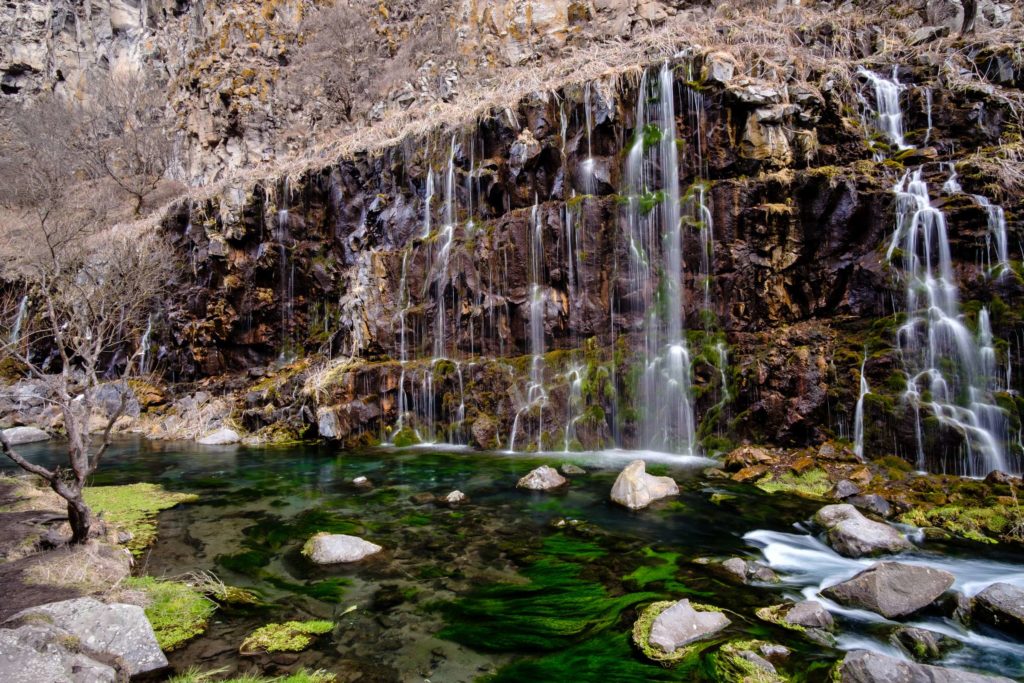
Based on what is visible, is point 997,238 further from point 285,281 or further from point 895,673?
point 285,281

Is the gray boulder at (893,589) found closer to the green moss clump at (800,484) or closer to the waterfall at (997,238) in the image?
the green moss clump at (800,484)

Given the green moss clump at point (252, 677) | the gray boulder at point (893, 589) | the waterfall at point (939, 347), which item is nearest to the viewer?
the green moss clump at point (252, 677)

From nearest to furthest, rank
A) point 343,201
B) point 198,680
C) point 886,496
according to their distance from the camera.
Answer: point 198,680 < point 886,496 < point 343,201

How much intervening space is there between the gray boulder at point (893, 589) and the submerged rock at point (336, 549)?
224 inches

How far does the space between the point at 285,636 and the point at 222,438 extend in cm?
1637

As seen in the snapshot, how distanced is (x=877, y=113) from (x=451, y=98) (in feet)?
69.7

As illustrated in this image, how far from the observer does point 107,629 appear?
439 centimetres

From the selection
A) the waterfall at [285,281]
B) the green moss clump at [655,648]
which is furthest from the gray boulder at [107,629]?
the waterfall at [285,281]

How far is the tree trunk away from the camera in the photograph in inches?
249

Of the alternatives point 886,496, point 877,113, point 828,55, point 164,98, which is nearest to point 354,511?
point 886,496

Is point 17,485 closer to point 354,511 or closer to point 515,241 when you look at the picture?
point 354,511

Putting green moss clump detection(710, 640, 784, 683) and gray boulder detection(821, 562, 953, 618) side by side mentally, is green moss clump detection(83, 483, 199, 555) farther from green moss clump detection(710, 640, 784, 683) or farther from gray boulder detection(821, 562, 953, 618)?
gray boulder detection(821, 562, 953, 618)

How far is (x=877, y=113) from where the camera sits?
48.3 ft

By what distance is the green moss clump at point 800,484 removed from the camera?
9.63m
